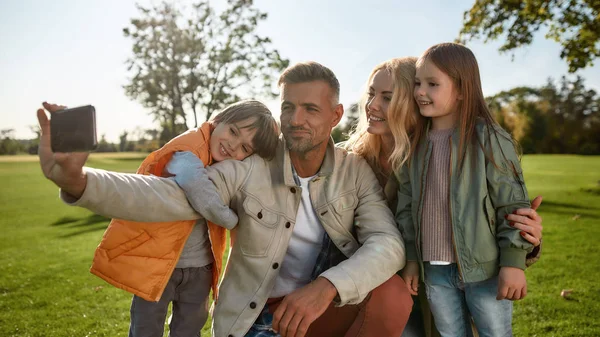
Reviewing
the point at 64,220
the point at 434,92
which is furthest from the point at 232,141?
the point at 64,220

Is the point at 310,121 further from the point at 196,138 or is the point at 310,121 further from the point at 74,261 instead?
the point at 74,261

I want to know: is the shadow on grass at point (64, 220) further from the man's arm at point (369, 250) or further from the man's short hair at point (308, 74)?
the man's arm at point (369, 250)

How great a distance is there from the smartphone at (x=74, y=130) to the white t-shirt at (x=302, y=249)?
153 cm

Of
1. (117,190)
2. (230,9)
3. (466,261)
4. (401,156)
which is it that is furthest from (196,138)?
(230,9)

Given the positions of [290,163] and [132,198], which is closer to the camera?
[132,198]

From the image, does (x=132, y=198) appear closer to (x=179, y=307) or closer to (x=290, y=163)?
(x=290, y=163)

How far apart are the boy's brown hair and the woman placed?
0.69m

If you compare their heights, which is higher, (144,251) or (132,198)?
(132,198)

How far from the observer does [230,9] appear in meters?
25.8

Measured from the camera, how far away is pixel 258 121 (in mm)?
3193

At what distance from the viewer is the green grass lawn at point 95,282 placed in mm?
4363

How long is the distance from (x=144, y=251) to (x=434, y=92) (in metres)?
2.00

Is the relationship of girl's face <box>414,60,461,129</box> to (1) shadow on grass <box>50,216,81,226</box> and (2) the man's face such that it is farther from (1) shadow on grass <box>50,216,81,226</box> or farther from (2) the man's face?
(1) shadow on grass <box>50,216,81,226</box>

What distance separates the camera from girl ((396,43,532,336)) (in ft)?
8.84
